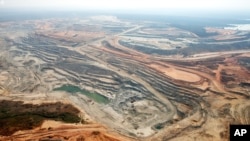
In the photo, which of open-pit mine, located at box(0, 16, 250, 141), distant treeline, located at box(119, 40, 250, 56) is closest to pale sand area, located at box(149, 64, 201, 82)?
open-pit mine, located at box(0, 16, 250, 141)

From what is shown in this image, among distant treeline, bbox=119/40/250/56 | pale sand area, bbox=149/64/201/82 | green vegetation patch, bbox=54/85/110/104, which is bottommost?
green vegetation patch, bbox=54/85/110/104

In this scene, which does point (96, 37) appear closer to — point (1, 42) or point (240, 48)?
point (1, 42)

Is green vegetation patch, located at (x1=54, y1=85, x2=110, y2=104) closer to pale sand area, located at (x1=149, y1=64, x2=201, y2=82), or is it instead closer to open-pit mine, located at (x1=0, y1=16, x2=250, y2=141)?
open-pit mine, located at (x1=0, y1=16, x2=250, y2=141)

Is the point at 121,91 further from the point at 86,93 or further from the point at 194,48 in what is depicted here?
the point at 194,48

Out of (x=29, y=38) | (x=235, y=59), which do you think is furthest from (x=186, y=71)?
(x=29, y=38)

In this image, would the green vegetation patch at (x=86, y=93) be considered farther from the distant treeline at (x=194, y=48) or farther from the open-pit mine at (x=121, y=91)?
the distant treeline at (x=194, y=48)

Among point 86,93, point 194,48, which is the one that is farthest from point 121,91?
point 194,48
